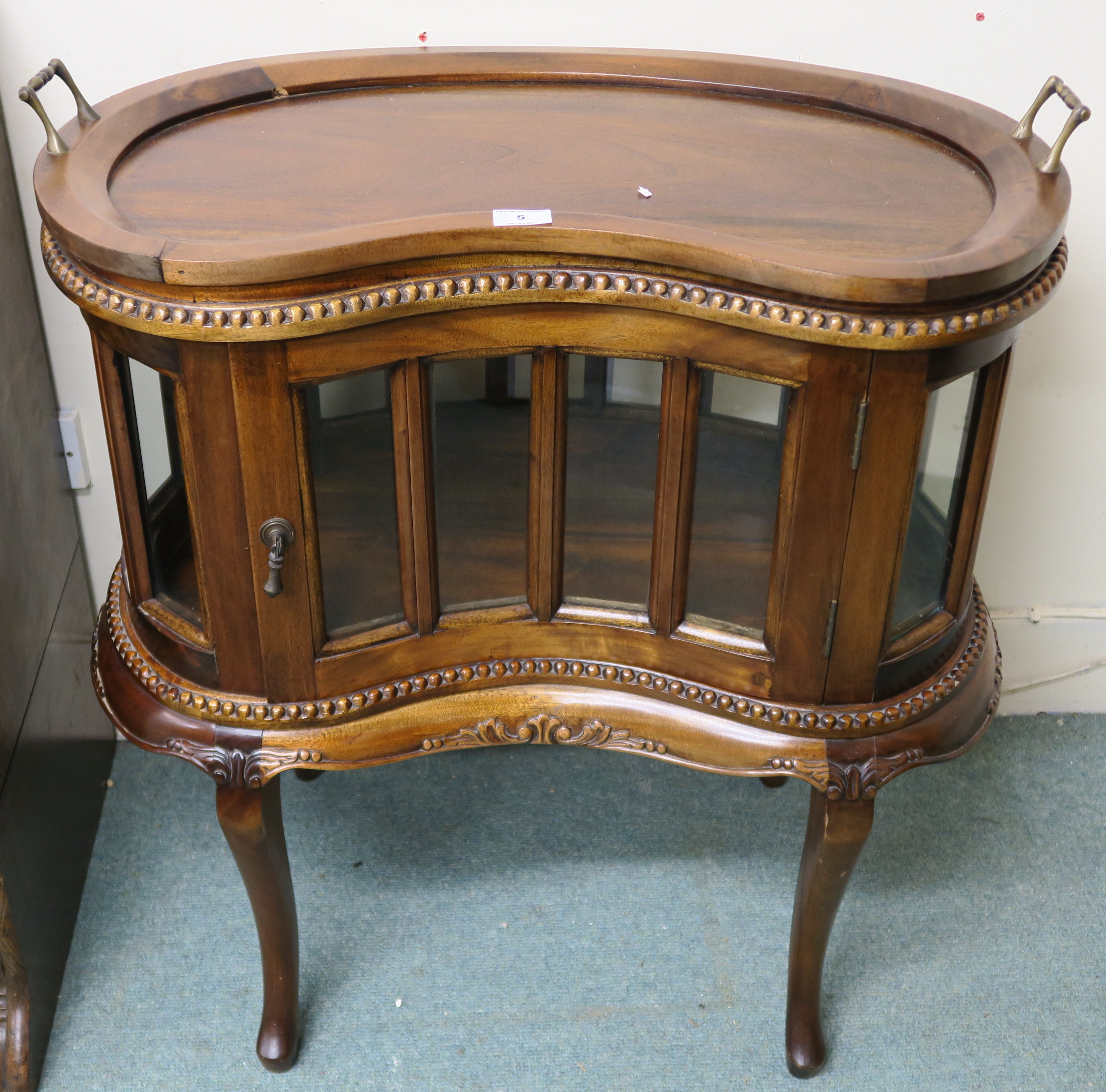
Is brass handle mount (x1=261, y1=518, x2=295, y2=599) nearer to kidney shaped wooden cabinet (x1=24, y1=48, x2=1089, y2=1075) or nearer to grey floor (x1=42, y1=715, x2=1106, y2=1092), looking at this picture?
kidney shaped wooden cabinet (x1=24, y1=48, x2=1089, y2=1075)

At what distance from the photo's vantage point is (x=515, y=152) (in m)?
0.99

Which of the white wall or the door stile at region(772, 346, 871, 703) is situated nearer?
the door stile at region(772, 346, 871, 703)

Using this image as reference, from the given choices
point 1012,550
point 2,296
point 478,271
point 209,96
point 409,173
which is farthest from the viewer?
point 1012,550

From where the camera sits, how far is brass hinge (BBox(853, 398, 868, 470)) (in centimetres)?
85

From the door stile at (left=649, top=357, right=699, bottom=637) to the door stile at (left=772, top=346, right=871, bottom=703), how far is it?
3.0 inches

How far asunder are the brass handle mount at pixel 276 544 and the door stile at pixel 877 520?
0.40 meters

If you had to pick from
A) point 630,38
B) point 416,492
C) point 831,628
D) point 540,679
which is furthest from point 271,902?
point 630,38

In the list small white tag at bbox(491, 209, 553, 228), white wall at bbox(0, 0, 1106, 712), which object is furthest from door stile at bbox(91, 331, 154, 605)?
white wall at bbox(0, 0, 1106, 712)

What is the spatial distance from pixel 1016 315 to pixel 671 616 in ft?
1.09

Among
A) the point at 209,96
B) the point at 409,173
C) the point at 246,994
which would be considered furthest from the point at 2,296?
the point at 246,994

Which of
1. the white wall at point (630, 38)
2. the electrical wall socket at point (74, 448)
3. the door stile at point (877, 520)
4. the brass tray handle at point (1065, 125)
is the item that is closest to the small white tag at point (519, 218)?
the door stile at point (877, 520)

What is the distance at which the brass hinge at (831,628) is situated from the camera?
939mm

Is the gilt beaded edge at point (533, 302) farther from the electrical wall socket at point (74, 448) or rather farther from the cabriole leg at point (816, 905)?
the electrical wall socket at point (74, 448)

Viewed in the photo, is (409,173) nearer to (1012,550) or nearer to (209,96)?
(209,96)
